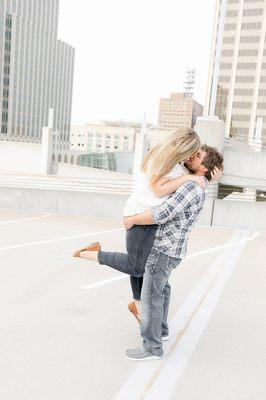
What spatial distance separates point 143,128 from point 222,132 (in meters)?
11.6

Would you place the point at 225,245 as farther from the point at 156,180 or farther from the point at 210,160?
the point at 156,180

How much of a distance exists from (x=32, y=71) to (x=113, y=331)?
168 meters

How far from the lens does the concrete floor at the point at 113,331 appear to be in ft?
10.8

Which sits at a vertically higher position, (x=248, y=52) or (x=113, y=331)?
(x=248, y=52)

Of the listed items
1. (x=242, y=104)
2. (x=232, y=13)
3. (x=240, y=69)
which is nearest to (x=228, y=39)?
(x=232, y=13)

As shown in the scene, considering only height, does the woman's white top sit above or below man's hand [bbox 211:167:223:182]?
below

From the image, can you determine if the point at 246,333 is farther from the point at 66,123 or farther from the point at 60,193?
the point at 66,123

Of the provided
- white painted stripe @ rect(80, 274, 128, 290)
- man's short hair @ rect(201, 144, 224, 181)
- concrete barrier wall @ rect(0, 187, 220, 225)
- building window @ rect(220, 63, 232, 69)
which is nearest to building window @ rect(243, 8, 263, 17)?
building window @ rect(220, 63, 232, 69)

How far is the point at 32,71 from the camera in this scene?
16088 cm

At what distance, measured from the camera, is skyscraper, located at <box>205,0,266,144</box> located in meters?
126

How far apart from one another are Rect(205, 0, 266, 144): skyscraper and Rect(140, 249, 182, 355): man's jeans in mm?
125107

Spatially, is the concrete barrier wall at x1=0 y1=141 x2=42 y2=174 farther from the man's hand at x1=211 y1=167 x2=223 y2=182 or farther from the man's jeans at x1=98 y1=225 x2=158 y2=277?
the man's hand at x1=211 y1=167 x2=223 y2=182

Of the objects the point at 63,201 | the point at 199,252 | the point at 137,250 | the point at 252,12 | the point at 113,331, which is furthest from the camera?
the point at 252,12

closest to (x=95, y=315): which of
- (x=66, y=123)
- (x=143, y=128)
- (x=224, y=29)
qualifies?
(x=143, y=128)
